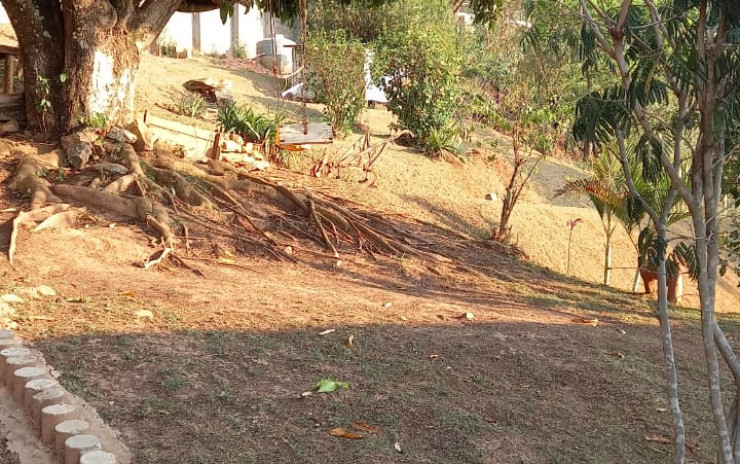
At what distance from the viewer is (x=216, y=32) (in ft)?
66.6

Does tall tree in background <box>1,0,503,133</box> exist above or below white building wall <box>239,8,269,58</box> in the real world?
below

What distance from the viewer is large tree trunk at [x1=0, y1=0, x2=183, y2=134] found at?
820cm

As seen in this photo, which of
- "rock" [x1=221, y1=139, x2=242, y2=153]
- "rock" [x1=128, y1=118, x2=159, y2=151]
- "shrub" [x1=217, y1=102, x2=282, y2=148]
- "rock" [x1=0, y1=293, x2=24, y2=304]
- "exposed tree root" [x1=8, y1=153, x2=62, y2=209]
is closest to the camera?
"rock" [x1=0, y1=293, x2=24, y2=304]

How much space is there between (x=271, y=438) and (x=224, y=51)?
18.2m

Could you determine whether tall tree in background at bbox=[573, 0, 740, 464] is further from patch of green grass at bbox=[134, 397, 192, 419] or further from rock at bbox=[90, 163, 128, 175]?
rock at bbox=[90, 163, 128, 175]

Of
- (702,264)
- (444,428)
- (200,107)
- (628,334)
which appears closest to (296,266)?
(628,334)

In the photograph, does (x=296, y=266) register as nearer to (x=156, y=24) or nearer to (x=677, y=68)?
(x=156, y=24)

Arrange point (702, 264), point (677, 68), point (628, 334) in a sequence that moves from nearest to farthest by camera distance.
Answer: point (677, 68) < point (702, 264) < point (628, 334)

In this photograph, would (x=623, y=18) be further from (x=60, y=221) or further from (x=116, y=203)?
(x=116, y=203)

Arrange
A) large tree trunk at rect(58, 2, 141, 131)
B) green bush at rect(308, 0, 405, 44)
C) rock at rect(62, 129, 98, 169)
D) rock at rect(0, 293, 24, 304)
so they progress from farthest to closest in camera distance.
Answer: green bush at rect(308, 0, 405, 44)
large tree trunk at rect(58, 2, 141, 131)
rock at rect(62, 129, 98, 169)
rock at rect(0, 293, 24, 304)

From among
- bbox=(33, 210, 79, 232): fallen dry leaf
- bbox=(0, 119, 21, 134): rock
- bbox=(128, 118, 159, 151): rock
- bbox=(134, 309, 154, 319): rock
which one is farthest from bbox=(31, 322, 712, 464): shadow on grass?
bbox=(0, 119, 21, 134): rock

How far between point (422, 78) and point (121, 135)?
20.6 feet

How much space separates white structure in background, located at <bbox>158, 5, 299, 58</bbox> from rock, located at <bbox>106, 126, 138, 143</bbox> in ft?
34.0

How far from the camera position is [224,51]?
20578mm
